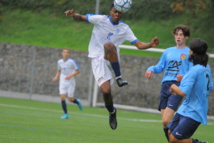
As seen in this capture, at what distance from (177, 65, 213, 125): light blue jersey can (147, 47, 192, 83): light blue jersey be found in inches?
81.8

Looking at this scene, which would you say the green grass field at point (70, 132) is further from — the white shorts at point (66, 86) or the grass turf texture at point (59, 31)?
the grass turf texture at point (59, 31)

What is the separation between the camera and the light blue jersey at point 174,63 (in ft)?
30.2

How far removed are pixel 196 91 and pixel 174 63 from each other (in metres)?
2.27

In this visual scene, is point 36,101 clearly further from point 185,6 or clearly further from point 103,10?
point 185,6

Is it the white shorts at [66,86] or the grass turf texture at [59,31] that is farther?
the grass turf texture at [59,31]

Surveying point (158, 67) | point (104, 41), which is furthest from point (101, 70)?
point (158, 67)

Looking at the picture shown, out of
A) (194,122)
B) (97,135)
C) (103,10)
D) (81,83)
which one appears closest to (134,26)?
(103,10)

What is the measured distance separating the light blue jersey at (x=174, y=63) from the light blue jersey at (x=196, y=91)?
208 centimetres

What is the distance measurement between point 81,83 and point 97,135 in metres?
11.2

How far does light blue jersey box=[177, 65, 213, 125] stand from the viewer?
6.89 metres

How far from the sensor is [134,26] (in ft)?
71.1

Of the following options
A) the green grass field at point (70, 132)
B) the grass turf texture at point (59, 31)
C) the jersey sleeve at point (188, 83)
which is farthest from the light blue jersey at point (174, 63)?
the grass turf texture at point (59, 31)

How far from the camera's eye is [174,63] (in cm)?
927

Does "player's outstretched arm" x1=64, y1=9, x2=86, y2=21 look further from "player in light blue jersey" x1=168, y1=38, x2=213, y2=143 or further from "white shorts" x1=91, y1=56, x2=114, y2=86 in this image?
"player in light blue jersey" x1=168, y1=38, x2=213, y2=143
